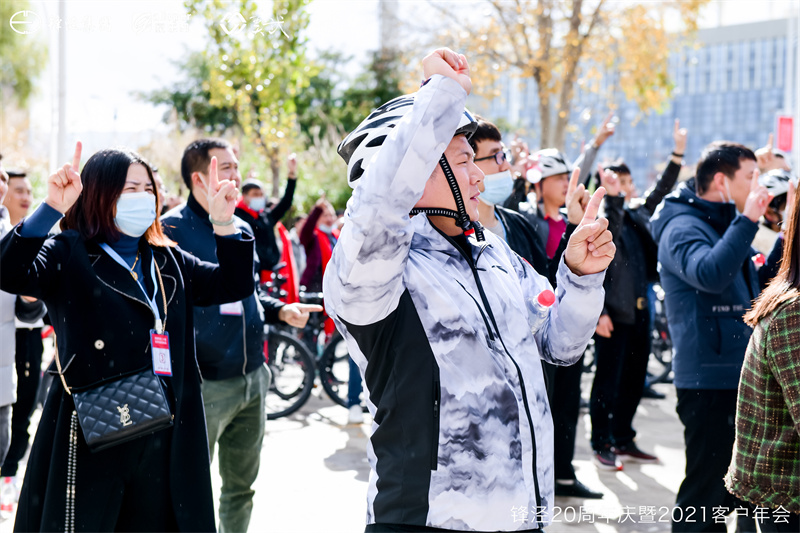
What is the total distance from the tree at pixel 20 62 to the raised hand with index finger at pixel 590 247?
102ft

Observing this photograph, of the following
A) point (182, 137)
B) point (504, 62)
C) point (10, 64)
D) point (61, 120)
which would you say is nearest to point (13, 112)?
point (10, 64)

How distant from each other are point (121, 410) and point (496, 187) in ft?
7.04

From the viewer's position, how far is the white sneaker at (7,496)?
4697 mm

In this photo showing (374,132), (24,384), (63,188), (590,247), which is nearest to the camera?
(374,132)

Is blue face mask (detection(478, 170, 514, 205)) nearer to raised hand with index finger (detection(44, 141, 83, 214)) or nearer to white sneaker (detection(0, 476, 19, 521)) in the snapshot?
raised hand with index finger (detection(44, 141, 83, 214))

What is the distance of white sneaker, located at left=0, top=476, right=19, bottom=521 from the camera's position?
4697mm

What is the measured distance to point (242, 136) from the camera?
1105 inches

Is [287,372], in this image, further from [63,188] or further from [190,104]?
[190,104]

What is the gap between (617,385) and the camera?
241 inches

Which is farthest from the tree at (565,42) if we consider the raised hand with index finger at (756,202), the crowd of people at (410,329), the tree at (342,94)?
the raised hand with index finger at (756,202)

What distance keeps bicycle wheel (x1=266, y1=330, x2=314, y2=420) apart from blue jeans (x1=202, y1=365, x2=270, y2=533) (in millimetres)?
3558

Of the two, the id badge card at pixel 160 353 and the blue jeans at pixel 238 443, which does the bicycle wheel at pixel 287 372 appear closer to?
the blue jeans at pixel 238 443

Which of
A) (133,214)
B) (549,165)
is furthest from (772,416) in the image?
(549,165)

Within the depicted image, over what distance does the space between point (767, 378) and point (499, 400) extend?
0.91 m
